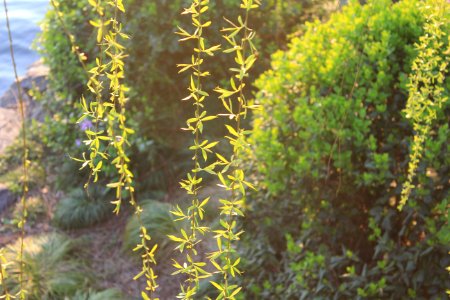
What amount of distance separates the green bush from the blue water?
5.80 m

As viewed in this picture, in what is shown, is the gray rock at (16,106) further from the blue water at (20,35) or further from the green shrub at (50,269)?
the green shrub at (50,269)

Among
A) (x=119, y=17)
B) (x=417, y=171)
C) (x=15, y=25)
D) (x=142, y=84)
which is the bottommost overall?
(x=15, y=25)

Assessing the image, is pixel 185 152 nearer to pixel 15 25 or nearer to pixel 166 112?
pixel 166 112

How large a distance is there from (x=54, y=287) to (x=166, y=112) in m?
1.77

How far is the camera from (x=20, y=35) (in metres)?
9.49

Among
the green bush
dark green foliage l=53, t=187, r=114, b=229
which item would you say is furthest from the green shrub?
the green bush

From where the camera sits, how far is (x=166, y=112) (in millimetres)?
5512

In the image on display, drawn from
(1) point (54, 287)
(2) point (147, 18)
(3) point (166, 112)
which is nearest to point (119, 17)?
(2) point (147, 18)

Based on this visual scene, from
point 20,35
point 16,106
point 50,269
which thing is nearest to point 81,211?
point 50,269

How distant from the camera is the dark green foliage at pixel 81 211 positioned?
5.45 meters

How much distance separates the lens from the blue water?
352 inches

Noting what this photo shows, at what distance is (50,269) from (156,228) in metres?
0.78

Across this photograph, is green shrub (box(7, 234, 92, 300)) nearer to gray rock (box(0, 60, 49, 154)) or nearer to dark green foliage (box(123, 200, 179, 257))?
dark green foliage (box(123, 200, 179, 257))

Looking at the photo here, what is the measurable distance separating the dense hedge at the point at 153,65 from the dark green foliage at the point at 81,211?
38cm
